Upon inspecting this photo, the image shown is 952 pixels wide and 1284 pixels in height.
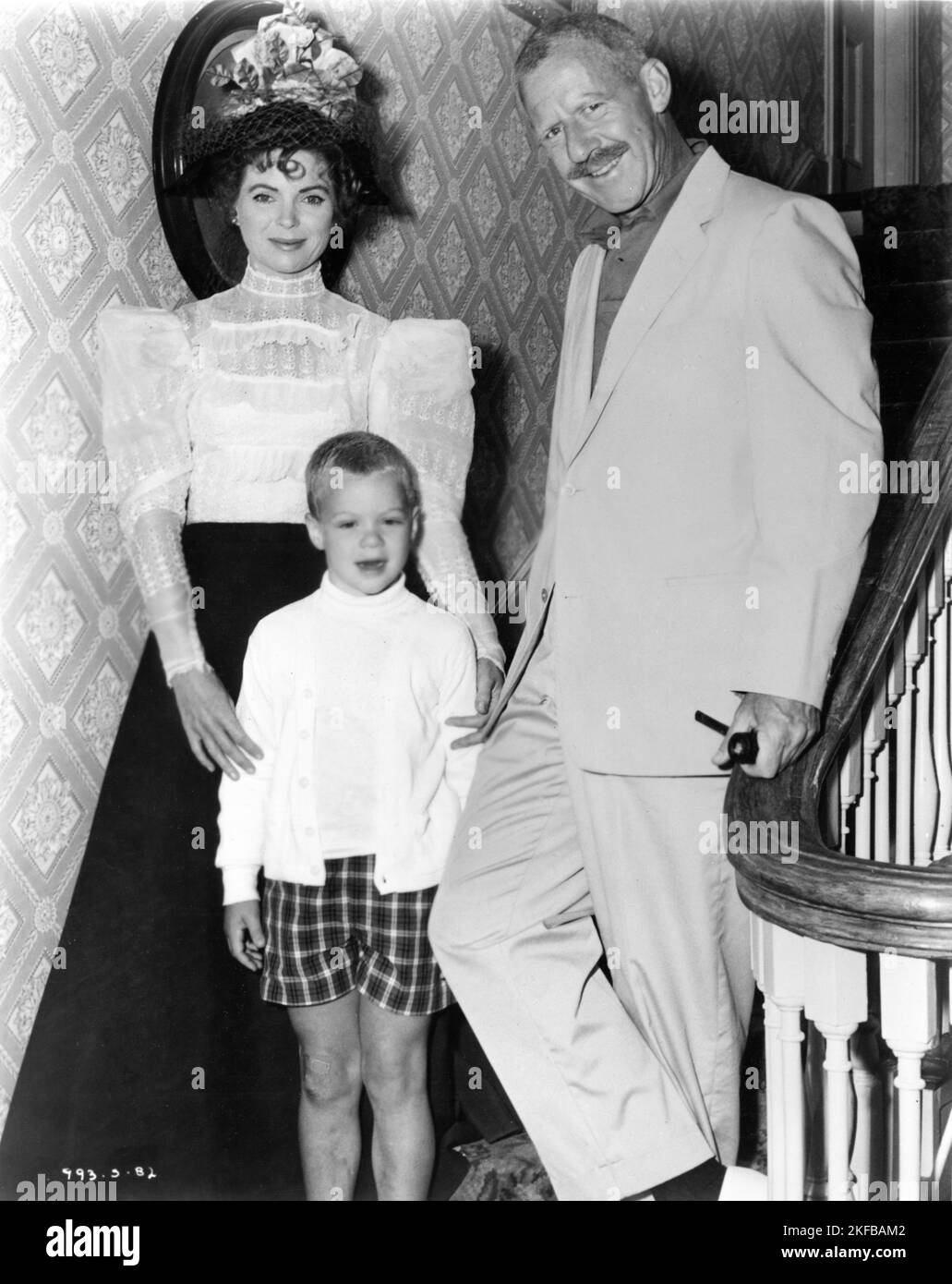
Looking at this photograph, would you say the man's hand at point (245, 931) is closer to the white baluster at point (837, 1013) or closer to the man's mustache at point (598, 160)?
the white baluster at point (837, 1013)

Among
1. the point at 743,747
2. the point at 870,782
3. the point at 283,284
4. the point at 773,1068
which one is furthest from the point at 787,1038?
the point at 283,284

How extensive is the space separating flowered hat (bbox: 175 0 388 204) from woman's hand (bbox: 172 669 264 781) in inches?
31.1

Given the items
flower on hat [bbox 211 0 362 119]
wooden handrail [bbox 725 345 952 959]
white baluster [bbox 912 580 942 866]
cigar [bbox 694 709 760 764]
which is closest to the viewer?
wooden handrail [bbox 725 345 952 959]

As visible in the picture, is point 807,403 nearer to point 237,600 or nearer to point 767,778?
point 767,778

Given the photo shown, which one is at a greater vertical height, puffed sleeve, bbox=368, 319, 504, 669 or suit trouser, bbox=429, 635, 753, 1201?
puffed sleeve, bbox=368, 319, 504, 669

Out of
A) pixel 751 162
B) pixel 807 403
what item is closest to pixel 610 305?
pixel 807 403

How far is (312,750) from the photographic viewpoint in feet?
7.18

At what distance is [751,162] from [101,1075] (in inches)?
133

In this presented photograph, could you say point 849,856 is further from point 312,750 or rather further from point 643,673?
point 312,750

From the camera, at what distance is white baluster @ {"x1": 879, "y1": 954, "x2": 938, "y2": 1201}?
1.50 metres

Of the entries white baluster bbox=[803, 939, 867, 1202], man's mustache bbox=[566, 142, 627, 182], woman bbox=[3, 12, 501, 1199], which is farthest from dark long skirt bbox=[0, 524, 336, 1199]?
white baluster bbox=[803, 939, 867, 1202]

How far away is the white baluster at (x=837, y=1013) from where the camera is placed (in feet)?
5.13

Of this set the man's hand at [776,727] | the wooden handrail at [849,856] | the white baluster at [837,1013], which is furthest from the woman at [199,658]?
the white baluster at [837,1013]

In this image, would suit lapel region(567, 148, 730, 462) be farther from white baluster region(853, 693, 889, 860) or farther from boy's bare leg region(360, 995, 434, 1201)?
boy's bare leg region(360, 995, 434, 1201)
